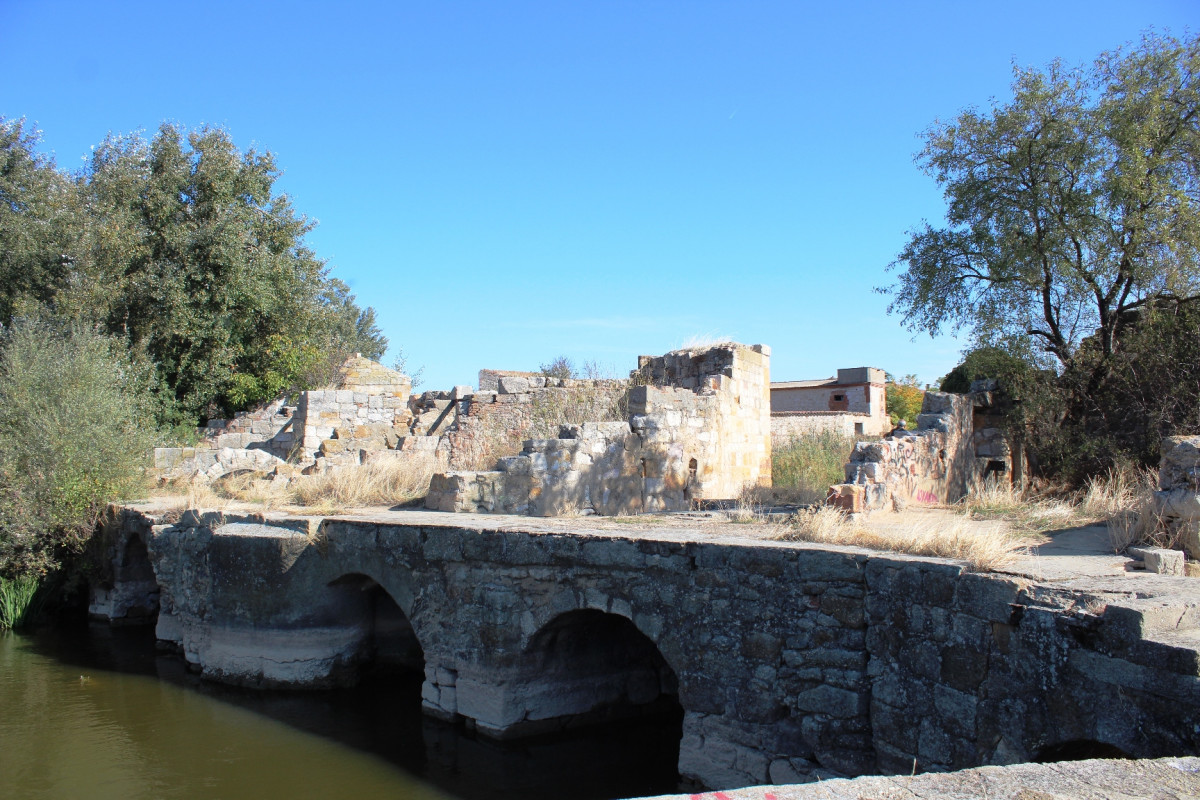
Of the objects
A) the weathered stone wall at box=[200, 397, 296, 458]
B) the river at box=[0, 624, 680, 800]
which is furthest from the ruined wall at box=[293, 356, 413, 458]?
the river at box=[0, 624, 680, 800]

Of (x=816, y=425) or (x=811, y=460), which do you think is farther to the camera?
(x=816, y=425)

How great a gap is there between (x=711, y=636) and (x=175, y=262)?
1786cm

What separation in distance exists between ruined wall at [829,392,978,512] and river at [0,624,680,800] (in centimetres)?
324

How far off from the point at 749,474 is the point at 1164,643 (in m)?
9.42

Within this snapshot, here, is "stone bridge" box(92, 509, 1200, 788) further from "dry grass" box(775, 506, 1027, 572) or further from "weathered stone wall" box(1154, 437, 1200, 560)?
"weathered stone wall" box(1154, 437, 1200, 560)

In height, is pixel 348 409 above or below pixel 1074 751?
above

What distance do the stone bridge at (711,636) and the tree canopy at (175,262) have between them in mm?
9755

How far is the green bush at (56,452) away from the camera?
12977 millimetres

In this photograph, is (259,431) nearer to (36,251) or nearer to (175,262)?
(175,262)

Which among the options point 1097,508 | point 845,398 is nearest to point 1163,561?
point 1097,508

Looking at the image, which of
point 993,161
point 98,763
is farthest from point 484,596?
point 993,161

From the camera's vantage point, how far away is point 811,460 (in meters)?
16.0

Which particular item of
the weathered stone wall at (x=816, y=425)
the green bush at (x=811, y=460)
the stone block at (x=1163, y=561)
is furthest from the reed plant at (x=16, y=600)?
the stone block at (x=1163, y=561)

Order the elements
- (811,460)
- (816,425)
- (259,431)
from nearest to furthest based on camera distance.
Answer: (811,460) → (259,431) → (816,425)
